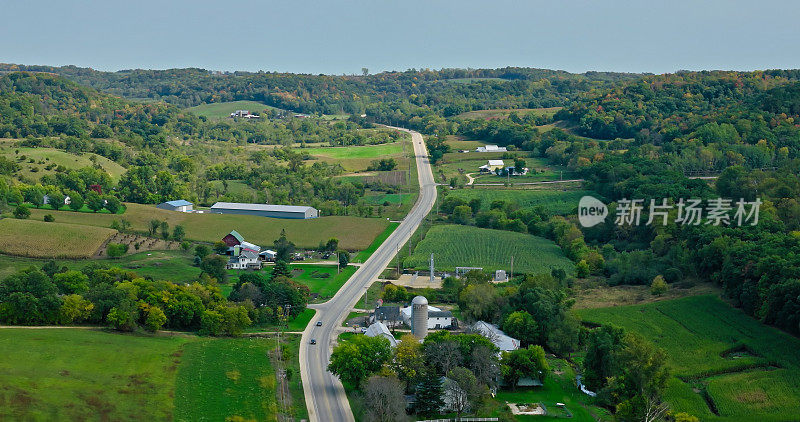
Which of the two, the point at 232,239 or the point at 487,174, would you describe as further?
the point at 487,174

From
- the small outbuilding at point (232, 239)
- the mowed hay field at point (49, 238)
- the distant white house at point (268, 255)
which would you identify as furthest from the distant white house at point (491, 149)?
the mowed hay field at point (49, 238)


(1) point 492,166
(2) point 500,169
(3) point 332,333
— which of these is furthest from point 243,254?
(1) point 492,166

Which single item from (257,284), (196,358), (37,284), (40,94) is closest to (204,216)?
(257,284)

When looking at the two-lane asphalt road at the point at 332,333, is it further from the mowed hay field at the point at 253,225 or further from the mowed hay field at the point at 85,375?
the mowed hay field at the point at 85,375

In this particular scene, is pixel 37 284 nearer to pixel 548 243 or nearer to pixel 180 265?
pixel 180 265

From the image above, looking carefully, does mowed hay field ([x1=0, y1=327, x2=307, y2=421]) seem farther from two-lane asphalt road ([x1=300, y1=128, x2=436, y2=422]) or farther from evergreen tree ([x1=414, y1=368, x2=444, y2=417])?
evergreen tree ([x1=414, y1=368, x2=444, y2=417])

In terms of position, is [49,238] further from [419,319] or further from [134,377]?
[419,319]
